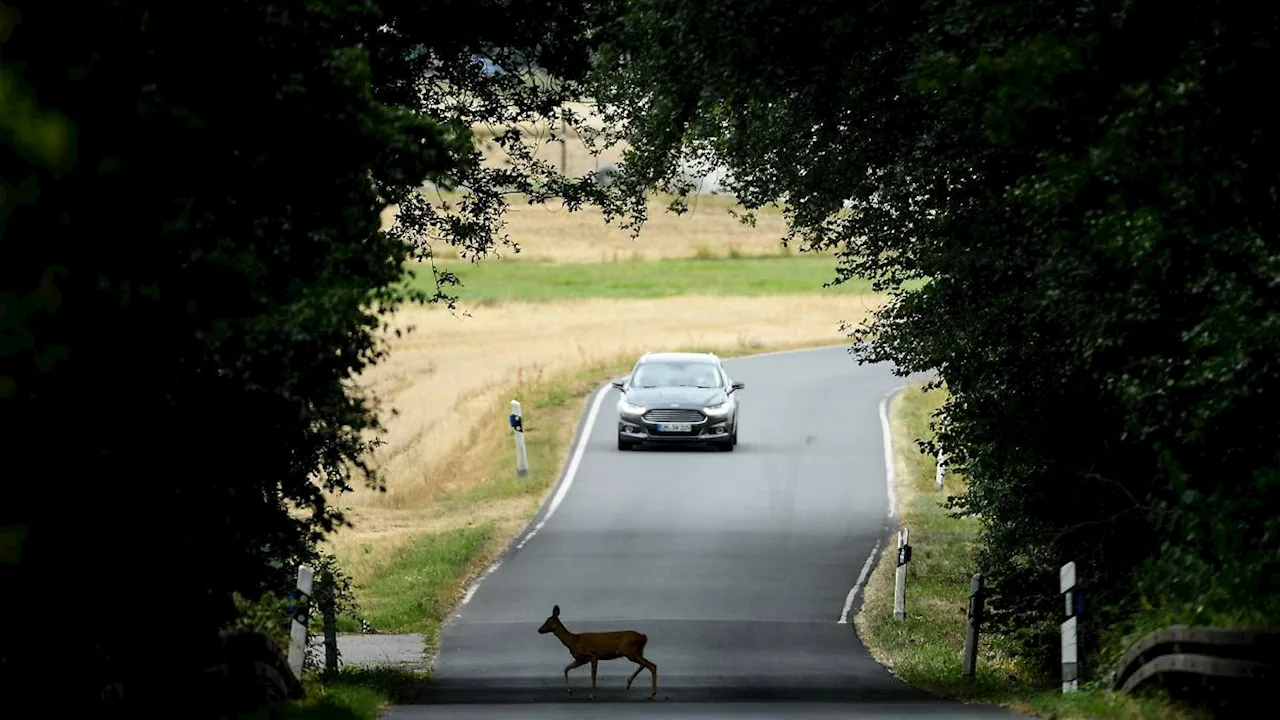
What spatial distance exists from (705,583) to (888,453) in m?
12.7

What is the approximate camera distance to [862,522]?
97.0 ft

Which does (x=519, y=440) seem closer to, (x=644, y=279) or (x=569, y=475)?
(x=569, y=475)

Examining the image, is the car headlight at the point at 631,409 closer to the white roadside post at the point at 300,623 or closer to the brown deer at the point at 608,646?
the brown deer at the point at 608,646

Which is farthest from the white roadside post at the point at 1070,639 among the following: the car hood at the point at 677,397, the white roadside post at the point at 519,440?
the car hood at the point at 677,397

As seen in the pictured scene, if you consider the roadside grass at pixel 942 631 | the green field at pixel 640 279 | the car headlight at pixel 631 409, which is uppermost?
the green field at pixel 640 279

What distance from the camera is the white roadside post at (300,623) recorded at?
1280 cm

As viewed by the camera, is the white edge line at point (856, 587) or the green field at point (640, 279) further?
the green field at point (640, 279)

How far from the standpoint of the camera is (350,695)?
1345 centimetres

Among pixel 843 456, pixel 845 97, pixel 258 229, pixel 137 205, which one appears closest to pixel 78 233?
pixel 137 205

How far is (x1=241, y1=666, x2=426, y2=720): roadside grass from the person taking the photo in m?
10.5

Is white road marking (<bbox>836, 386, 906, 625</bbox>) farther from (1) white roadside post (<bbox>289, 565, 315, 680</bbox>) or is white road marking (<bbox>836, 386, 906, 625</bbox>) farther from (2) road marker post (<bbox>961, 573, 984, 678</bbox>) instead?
(1) white roadside post (<bbox>289, 565, 315, 680</bbox>)

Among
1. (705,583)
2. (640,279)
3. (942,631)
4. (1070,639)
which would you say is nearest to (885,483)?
(705,583)

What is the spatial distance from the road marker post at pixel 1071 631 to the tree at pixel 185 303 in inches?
238

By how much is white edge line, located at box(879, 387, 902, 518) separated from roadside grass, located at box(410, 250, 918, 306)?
31.4 metres
